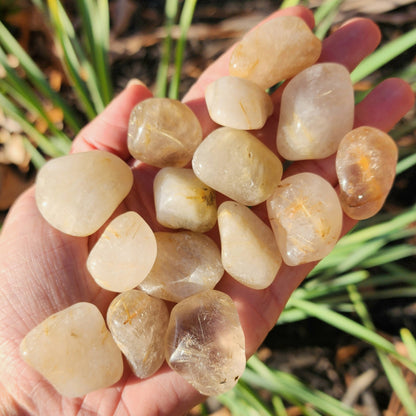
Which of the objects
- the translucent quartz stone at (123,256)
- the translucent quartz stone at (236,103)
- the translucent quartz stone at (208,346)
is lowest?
the translucent quartz stone at (208,346)

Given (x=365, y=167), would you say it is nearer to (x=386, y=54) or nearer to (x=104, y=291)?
(x=386, y=54)

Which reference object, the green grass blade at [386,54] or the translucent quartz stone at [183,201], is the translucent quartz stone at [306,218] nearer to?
the translucent quartz stone at [183,201]

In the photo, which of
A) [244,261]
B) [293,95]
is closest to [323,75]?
[293,95]

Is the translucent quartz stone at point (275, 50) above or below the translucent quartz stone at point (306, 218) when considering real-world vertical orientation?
above

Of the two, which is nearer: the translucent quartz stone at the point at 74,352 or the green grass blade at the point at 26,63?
the translucent quartz stone at the point at 74,352

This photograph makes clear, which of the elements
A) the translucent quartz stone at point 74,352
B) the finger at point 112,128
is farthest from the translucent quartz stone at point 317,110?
the translucent quartz stone at point 74,352

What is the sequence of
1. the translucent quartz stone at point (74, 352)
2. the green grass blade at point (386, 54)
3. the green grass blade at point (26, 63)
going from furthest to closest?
1. the green grass blade at point (26, 63)
2. the green grass blade at point (386, 54)
3. the translucent quartz stone at point (74, 352)

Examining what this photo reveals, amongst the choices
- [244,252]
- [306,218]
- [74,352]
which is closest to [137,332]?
[74,352]
